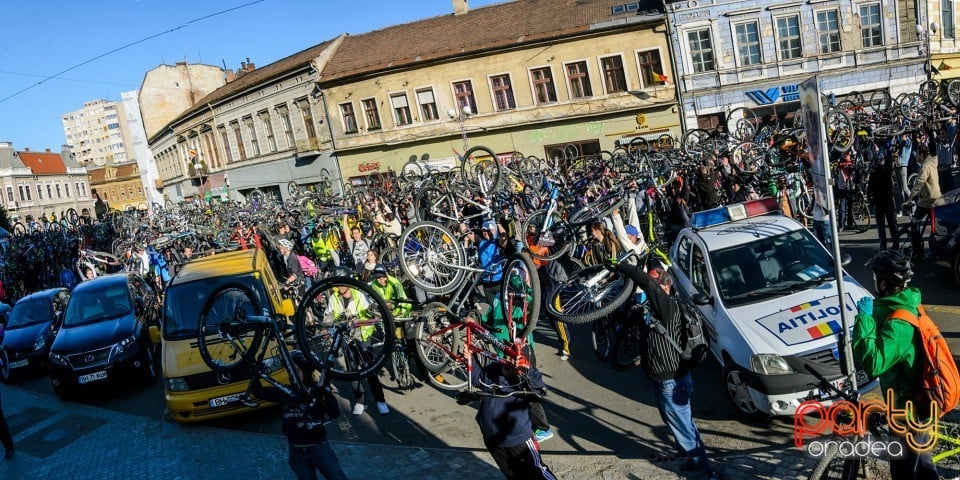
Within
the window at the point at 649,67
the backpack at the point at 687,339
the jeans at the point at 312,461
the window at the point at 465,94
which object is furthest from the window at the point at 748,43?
the jeans at the point at 312,461

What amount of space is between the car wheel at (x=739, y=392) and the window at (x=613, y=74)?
27.1 meters

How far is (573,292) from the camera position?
7434 mm

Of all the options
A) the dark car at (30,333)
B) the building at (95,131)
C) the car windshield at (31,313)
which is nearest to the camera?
the dark car at (30,333)

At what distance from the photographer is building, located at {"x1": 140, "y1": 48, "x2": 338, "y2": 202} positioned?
38.9 metres

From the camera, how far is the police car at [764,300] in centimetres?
602

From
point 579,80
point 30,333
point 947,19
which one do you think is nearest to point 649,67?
point 579,80

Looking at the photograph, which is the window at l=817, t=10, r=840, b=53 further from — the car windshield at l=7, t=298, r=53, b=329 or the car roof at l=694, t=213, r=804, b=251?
the car windshield at l=7, t=298, r=53, b=329

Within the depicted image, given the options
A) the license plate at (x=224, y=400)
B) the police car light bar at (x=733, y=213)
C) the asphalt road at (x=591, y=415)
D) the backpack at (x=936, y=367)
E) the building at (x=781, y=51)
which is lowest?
the asphalt road at (x=591, y=415)

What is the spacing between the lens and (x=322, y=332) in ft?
20.1

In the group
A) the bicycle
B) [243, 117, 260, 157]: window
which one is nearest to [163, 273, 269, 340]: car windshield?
the bicycle

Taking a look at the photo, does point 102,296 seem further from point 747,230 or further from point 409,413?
point 747,230

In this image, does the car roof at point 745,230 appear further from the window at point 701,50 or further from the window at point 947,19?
the window at point 947,19

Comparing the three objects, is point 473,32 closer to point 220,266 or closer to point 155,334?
point 155,334

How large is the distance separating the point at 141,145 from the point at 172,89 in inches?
389
